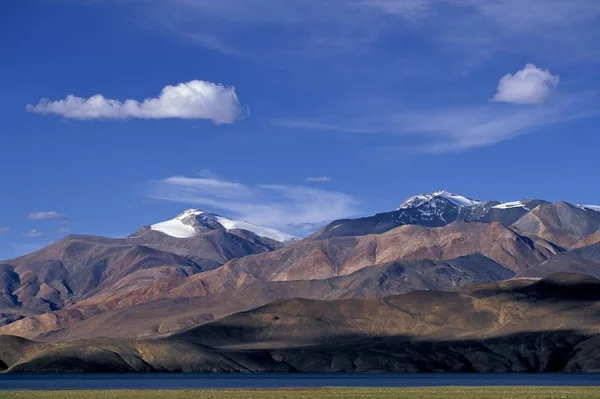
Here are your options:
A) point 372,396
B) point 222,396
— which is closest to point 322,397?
point 372,396

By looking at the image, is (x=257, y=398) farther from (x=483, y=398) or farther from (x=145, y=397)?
(x=483, y=398)

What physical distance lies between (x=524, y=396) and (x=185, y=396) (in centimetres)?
3568

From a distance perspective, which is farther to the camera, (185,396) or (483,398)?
(185,396)

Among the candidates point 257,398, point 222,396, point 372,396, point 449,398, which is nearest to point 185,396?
point 222,396

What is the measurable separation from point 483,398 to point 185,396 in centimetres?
3220

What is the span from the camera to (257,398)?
102 m

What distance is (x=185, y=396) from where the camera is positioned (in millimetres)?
111688

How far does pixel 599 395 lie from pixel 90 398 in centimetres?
5077

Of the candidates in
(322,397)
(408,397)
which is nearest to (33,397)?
(322,397)

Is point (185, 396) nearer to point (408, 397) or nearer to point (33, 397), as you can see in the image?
point (33, 397)

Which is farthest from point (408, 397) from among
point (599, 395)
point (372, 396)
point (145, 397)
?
point (145, 397)

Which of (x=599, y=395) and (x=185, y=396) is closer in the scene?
(x=599, y=395)

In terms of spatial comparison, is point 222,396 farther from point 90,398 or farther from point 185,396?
point 90,398

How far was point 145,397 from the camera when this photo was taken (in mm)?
107500
